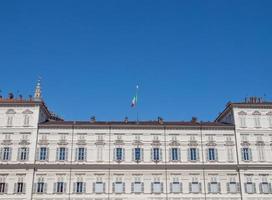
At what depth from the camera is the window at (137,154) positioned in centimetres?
6366

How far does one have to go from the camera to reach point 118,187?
6188 cm

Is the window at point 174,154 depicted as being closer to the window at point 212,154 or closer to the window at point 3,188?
the window at point 212,154

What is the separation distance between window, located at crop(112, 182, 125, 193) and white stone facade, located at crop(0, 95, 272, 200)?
14cm

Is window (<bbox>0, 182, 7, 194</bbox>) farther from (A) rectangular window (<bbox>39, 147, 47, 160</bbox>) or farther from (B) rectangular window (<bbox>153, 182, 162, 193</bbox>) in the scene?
(B) rectangular window (<bbox>153, 182, 162, 193</bbox>)

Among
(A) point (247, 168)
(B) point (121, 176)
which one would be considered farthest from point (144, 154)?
(A) point (247, 168)

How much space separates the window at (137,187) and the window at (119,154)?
4178 millimetres

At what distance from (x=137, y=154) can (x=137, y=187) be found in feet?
16.1

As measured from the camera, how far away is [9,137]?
2502 inches

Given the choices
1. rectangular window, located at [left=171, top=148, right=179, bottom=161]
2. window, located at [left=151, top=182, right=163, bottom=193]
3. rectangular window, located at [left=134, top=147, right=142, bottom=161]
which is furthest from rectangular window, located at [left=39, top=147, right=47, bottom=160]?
rectangular window, located at [left=171, top=148, right=179, bottom=161]

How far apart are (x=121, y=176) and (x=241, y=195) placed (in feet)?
57.7

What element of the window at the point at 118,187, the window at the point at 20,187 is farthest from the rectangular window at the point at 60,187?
the window at the point at 118,187

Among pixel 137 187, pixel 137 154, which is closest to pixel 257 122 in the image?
pixel 137 154

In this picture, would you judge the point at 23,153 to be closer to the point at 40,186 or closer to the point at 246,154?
the point at 40,186

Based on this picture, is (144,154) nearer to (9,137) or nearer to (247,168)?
(247,168)
